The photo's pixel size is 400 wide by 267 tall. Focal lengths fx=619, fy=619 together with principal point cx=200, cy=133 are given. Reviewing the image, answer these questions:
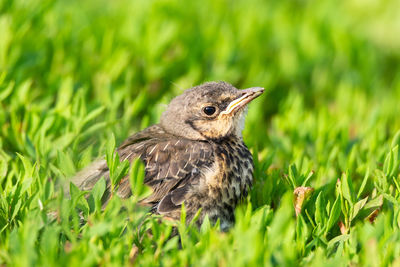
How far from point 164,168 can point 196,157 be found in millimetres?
200

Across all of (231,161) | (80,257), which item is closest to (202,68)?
(231,161)

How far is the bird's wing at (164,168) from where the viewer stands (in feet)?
11.0

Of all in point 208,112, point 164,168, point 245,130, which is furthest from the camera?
point 245,130

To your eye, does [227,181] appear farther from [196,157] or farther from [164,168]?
[164,168]

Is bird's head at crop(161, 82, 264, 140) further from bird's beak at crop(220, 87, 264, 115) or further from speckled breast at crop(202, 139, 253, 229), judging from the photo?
speckled breast at crop(202, 139, 253, 229)

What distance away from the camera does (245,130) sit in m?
4.59

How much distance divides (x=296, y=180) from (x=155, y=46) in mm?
2232

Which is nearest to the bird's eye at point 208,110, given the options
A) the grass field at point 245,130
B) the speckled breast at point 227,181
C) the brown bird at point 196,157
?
the brown bird at point 196,157

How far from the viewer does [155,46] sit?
527cm

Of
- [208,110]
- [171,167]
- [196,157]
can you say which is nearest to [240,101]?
[208,110]

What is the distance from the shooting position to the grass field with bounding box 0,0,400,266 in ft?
9.19

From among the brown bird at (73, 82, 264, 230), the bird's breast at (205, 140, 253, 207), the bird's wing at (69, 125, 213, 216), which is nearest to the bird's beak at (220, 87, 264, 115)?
the brown bird at (73, 82, 264, 230)

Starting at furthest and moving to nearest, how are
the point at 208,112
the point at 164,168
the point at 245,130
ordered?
the point at 245,130, the point at 208,112, the point at 164,168

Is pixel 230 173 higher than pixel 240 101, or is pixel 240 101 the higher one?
pixel 240 101
